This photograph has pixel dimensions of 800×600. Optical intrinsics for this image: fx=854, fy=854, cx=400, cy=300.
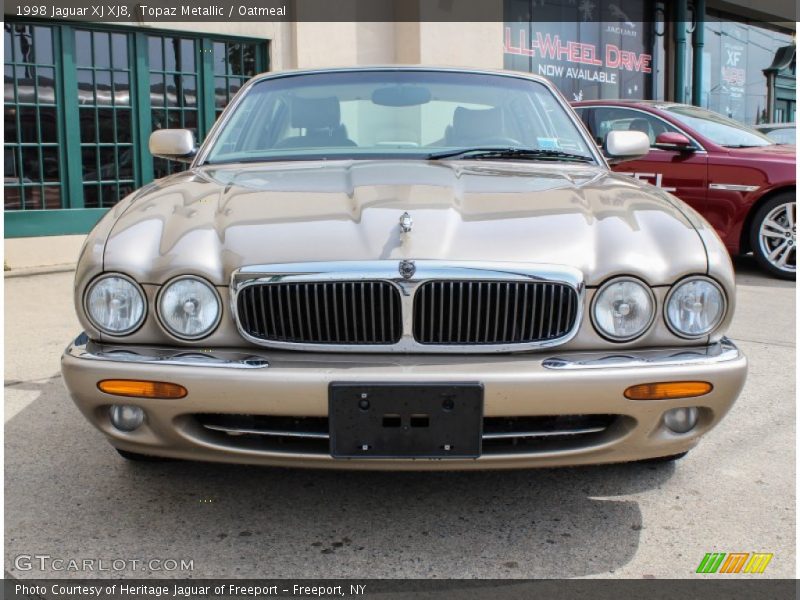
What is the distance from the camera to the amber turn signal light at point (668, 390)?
229 cm

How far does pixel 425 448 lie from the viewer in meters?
2.23

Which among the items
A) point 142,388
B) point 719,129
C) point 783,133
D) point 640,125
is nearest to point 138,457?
point 142,388

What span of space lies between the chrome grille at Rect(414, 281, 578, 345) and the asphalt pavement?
62 centimetres

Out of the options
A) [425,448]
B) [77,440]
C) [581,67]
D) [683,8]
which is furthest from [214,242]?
[683,8]

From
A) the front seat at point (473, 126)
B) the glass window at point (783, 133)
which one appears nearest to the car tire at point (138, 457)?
the front seat at point (473, 126)

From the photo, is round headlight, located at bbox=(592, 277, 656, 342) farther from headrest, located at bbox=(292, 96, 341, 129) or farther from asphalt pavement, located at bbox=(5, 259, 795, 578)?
headrest, located at bbox=(292, 96, 341, 129)

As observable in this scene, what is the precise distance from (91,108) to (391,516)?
7281mm

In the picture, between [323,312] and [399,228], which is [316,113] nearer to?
[399,228]

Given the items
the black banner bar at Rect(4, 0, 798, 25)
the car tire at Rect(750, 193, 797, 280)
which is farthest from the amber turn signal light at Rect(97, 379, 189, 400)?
the black banner bar at Rect(4, 0, 798, 25)

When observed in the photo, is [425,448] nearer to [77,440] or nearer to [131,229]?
[131,229]

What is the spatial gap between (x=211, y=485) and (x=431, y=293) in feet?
3.67

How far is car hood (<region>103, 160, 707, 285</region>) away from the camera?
92.9 inches

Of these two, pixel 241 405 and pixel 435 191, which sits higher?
pixel 435 191

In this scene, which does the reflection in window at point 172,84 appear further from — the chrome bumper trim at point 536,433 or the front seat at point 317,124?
the chrome bumper trim at point 536,433
